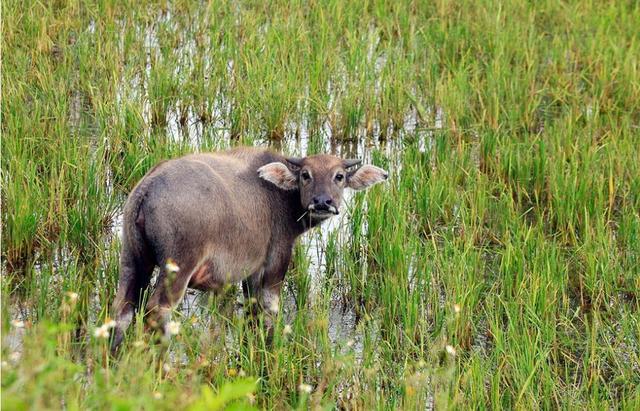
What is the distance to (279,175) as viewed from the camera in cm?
576

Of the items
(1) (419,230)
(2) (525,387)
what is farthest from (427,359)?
(1) (419,230)

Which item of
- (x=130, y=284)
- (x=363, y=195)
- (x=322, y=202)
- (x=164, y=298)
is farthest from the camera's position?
(x=363, y=195)

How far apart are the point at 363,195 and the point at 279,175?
1229mm

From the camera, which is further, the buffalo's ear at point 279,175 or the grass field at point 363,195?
the buffalo's ear at point 279,175

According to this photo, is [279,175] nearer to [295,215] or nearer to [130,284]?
Result: [295,215]

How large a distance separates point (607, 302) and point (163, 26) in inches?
202

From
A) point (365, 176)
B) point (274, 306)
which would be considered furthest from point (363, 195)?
point (274, 306)

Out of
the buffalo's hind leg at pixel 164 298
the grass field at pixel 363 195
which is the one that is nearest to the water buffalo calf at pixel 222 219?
the buffalo's hind leg at pixel 164 298

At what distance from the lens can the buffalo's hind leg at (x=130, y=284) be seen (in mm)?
5102

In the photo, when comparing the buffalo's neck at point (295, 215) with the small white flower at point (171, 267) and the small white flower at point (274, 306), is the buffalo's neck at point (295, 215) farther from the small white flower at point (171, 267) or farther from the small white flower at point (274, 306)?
the small white flower at point (171, 267)

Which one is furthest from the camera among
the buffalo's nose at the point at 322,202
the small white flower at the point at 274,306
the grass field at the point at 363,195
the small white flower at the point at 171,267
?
the small white flower at the point at 274,306

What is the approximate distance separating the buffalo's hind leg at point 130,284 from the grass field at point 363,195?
18 centimetres

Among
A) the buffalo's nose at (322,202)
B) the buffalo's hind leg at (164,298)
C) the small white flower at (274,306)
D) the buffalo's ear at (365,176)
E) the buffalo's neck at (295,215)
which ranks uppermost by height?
the buffalo's ear at (365,176)

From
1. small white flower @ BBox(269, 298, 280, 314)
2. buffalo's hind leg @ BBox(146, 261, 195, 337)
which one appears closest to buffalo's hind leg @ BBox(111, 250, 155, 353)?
buffalo's hind leg @ BBox(146, 261, 195, 337)
